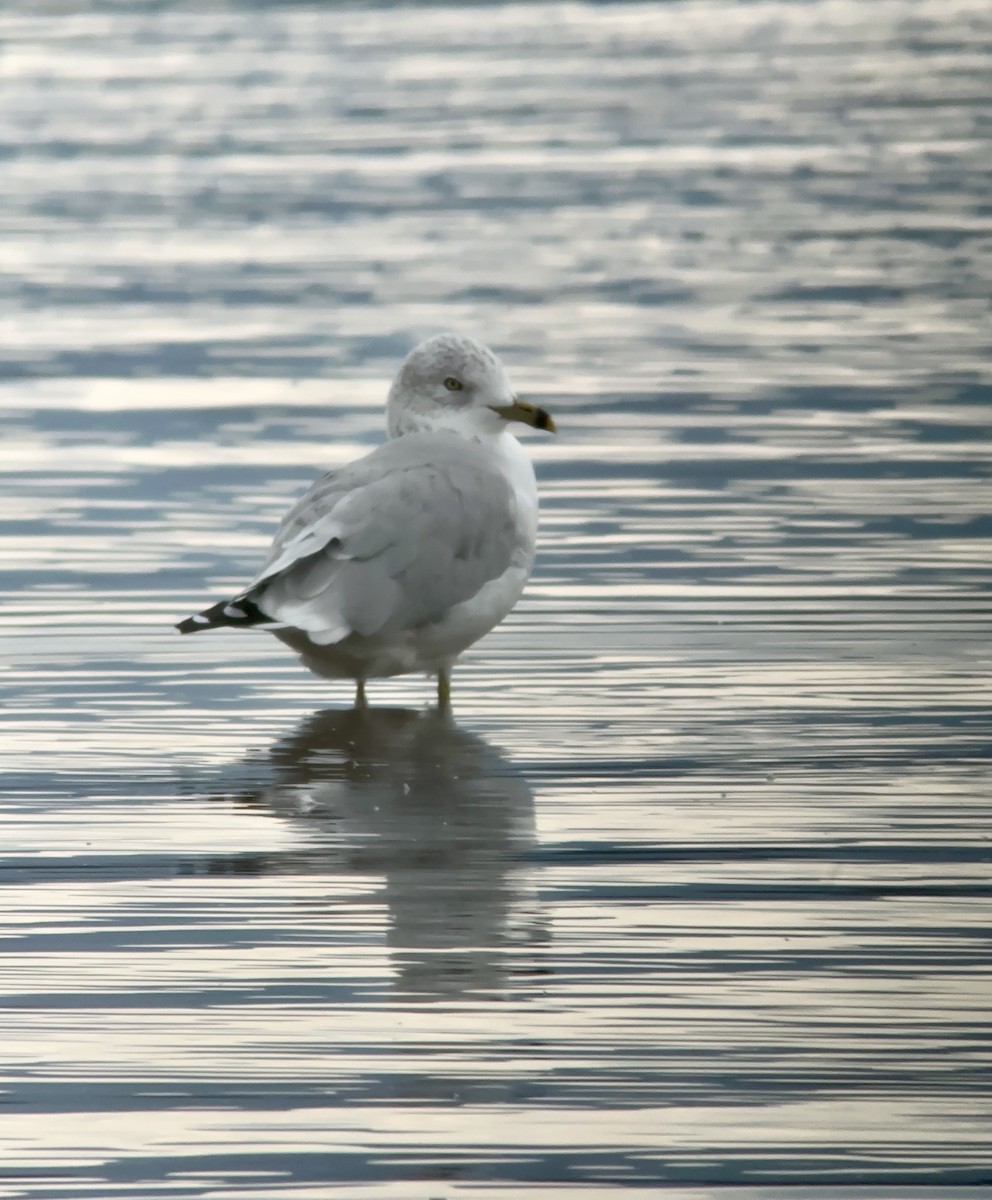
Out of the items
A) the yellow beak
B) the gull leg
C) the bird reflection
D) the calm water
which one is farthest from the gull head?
the bird reflection

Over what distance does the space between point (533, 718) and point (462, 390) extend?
3.47 ft

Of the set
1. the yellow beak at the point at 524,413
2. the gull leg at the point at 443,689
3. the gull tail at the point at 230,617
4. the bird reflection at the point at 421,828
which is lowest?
the gull leg at the point at 443,689

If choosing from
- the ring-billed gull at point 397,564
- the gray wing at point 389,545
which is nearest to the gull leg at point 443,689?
the ring-billed gull at point 397,564

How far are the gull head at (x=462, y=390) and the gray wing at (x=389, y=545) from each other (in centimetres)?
30

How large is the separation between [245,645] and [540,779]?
60.8 inches

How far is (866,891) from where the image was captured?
4.78 metres

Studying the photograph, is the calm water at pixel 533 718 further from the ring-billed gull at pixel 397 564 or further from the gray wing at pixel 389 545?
the gray wing at pixel 389 545

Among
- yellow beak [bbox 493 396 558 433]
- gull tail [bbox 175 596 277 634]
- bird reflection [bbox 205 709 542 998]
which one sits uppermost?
yellow beak [bbox 493 396 558 433]

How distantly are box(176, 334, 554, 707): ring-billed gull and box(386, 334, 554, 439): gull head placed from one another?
6.0 inches

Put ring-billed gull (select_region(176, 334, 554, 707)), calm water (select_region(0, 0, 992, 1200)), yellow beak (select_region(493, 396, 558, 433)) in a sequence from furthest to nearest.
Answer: yellow beak (select_region(493, 396, 558, 433)), ring-billed gull (select_region(176, 334, 554, 707)), calm water (select_region(0, 0, 992, 1200))

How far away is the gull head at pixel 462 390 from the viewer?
6789 mm

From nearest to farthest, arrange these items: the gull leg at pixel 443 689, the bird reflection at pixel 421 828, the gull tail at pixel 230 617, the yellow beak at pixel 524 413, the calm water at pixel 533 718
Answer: the calm water at pixel 533 718
the bird reflection at pixel 421 828
the gull tail at pixel 230 617
the gull leg at pixel 443 689
the yellow beak at pixel 524 413

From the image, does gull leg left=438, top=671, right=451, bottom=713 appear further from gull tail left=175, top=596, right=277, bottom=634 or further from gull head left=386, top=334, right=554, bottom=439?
gull head left=386, top=334, right=554, bottom=439

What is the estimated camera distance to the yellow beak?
675 cm
